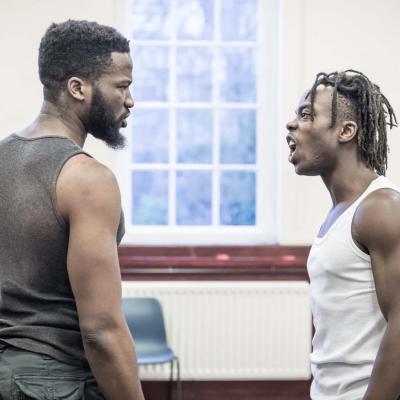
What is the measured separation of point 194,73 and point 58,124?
265cm

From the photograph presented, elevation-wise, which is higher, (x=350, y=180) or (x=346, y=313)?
(x=350, y=180)

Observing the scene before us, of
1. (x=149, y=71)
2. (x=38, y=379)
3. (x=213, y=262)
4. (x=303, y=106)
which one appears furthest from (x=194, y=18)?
(x=38, y=379)

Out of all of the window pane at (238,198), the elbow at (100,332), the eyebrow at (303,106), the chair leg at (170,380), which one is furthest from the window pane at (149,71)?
the elbow at (100,332)

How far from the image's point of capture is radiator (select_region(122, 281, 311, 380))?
3795 mm

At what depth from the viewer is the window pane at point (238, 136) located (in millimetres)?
4117

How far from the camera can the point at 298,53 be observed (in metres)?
3.92

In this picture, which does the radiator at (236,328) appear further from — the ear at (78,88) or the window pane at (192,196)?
the ear at (78,88)

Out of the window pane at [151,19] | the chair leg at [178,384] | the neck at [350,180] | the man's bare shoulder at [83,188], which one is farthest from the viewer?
the window pane at [151,19]

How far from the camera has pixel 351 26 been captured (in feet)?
13.0

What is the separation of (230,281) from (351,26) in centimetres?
144

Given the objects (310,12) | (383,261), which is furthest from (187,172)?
(383,261)

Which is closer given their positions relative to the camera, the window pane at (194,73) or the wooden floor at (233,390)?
the wooden floor at (233,390)

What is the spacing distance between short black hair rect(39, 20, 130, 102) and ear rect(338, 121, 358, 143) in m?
0.54

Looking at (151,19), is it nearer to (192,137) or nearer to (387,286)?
(192,137)
